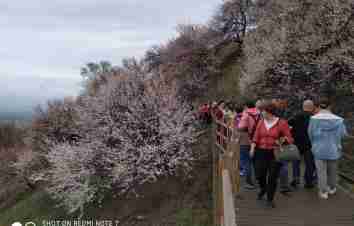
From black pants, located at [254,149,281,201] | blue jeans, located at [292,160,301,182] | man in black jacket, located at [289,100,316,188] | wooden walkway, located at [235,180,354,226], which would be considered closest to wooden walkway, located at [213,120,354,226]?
wooden walkway, located at [235,180,354,226]

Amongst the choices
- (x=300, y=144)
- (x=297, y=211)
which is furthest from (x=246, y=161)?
(x=297, y=211)

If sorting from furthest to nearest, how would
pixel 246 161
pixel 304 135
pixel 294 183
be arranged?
1. pixel 246 161
2. pixel 294 183
3. pixel 304 135

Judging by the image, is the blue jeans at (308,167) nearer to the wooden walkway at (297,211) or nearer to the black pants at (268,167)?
the wooden walkway at (297,211)

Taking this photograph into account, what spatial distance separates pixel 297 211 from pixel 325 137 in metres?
1.37

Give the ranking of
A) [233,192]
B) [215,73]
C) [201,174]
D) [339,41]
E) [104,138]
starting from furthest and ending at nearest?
[215,73] → [339,41] → [104,138] → [201,174] → [233,192]

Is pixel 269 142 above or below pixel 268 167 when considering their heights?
above

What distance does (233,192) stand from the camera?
21.3ft

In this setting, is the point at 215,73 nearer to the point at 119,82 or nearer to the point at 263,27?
the point at 263,27

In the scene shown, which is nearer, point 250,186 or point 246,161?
point 250,186

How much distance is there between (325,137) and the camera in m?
5.93

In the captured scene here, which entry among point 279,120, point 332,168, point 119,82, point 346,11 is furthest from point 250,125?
point 346,11

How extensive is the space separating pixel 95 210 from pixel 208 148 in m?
4.96

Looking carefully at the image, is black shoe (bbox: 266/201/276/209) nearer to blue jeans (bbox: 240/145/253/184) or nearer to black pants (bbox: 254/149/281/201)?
black pants (bbox: 254/149/281/201)

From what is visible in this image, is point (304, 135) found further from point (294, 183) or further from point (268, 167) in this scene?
point (268, 167)
